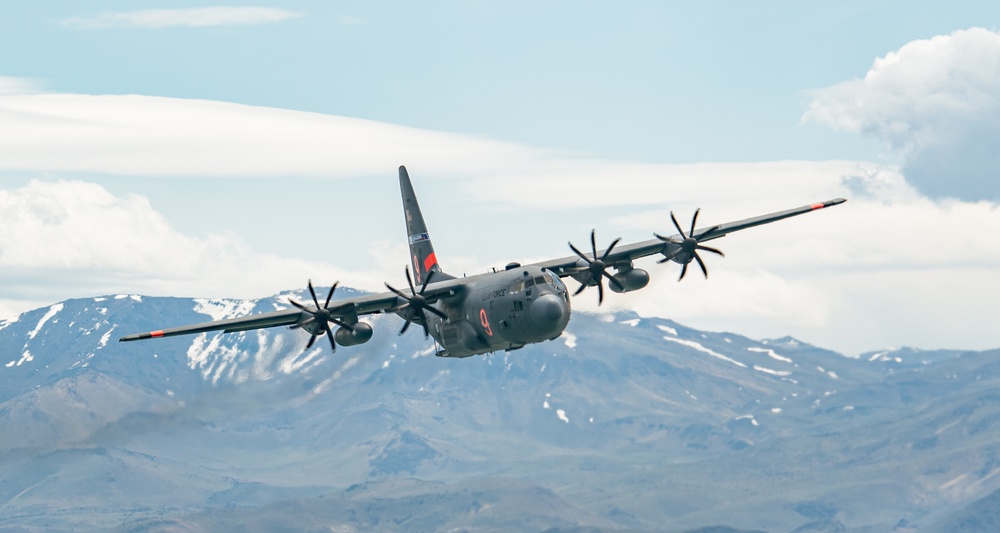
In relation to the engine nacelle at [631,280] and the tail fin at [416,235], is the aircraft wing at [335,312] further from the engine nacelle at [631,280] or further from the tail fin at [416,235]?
the tail fin at [416,235]

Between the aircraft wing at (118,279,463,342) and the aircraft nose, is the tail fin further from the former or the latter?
the aircraft nose

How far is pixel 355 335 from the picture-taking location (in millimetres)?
80438

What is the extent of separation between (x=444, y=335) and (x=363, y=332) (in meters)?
8.19

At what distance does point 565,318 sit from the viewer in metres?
77.8

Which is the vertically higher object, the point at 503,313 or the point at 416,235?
the point at 416,235

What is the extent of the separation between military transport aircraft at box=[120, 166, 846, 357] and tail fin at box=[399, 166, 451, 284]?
700 centimetres

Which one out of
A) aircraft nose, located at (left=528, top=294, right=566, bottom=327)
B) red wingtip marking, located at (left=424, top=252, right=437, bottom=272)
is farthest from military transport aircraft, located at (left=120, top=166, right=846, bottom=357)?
red wingtip marking, located at (left=424, top=252, right=437, bottom=272)

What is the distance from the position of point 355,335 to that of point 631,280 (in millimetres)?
19753

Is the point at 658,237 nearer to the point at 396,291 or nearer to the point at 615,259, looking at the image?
the point at 615,259

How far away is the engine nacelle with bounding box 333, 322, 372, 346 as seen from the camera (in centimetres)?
8012

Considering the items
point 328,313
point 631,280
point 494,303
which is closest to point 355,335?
point 328,313

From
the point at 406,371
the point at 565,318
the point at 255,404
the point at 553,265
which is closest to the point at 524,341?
the point at 565,318

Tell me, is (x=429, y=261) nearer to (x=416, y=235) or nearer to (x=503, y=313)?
(x=416, y=235)

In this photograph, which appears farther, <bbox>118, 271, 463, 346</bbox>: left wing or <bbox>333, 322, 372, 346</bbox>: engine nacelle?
<bbox>118, 271, 463, 346</bbox>: left wing
